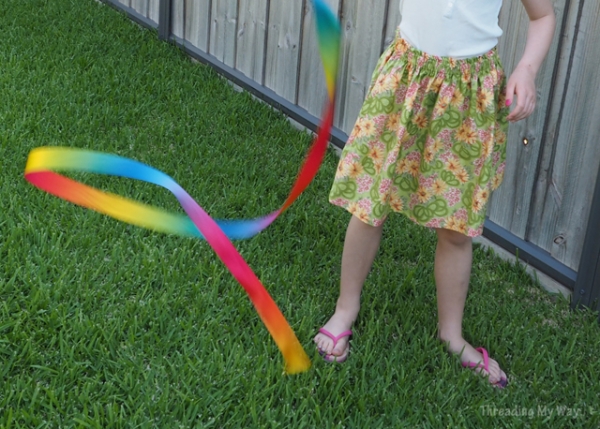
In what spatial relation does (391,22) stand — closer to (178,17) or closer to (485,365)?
(485,365)

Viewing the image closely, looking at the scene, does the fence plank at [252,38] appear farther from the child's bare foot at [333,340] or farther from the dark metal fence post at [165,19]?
the child's bare foot at [333,340]

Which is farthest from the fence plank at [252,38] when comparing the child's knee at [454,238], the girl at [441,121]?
the child's knee at [454,238]

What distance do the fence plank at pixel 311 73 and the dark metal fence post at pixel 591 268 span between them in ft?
5.19

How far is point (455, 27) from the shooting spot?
6.86 feet

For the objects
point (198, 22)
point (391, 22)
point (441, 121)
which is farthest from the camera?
point (198, 22)

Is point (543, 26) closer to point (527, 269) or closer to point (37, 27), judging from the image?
point (527, 269)

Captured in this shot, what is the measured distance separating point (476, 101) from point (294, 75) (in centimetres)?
204

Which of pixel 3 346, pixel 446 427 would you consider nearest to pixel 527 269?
pixel 446 427

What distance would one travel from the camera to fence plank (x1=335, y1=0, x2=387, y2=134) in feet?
11.4

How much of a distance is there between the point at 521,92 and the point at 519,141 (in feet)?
2.98

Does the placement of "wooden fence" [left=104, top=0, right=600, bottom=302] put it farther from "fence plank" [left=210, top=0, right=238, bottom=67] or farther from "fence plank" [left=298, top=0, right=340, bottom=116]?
"fence plank" [left=210, top=0, right=238, bottom=67]

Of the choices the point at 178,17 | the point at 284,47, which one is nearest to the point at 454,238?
the point at 284,47

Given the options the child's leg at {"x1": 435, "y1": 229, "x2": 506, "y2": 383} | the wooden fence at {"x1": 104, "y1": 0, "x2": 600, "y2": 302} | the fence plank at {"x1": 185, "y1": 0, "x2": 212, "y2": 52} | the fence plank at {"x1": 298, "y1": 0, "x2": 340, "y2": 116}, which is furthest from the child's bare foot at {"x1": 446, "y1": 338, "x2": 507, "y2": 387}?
the fence plank at {"x1": 185, "y1": 0, "x2": 212, "y2": 52}

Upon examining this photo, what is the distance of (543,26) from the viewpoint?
6.85ft
